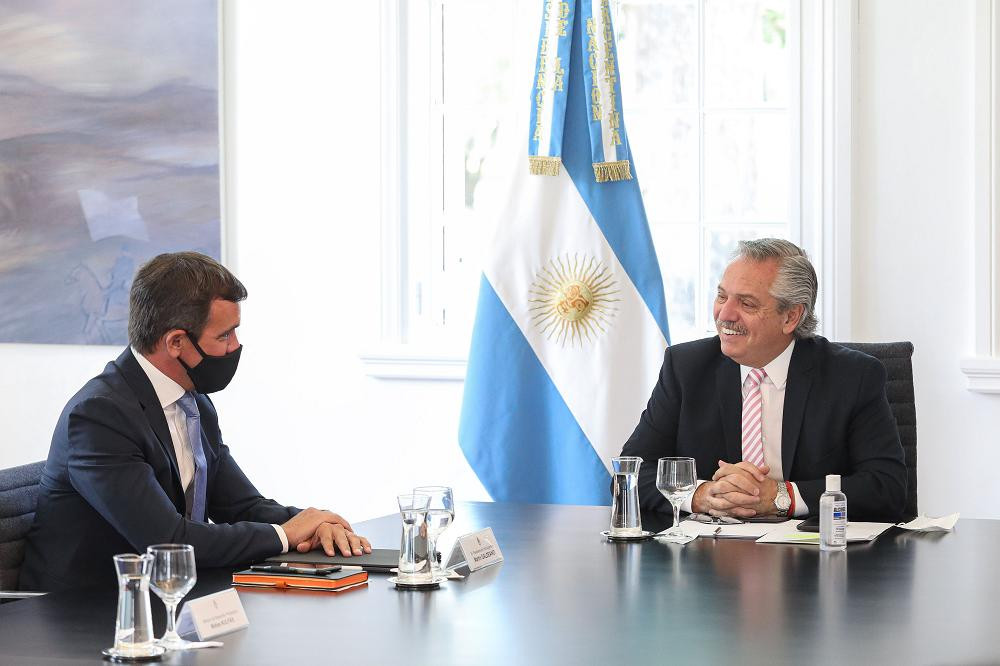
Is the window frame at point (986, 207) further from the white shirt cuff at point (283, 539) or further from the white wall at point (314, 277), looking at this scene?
the white shirt cuff at point (283, 539)

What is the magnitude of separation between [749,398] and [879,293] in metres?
1.23

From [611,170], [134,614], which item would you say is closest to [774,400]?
[611,170]

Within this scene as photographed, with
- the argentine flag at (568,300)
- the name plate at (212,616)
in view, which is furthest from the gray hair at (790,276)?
the name plate at (212,616)

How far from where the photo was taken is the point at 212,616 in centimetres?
164

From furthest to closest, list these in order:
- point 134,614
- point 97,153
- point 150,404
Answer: point 97,153, point 150,404, point 134,614

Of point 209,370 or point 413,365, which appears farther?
point 413,365

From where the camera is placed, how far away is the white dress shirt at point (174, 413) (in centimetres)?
243

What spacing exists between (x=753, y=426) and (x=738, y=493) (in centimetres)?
35

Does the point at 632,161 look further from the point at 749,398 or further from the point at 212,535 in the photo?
the point at 212,535

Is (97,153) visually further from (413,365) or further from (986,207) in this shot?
(986,207)

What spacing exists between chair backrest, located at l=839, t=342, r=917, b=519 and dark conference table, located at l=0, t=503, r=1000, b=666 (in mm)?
853

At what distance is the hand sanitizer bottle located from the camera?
2.27 metres

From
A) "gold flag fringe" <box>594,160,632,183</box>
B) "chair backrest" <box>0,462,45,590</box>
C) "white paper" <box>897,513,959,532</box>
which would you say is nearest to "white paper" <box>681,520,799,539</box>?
"white paper" <box>897,513,959,532</box>

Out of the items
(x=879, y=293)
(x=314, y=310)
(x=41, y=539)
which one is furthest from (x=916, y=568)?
(x=314, y=310)
